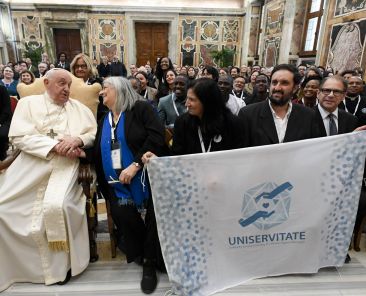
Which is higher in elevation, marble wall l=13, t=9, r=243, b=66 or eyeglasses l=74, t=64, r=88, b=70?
marble wall l=13, t=9, r=243, b=66

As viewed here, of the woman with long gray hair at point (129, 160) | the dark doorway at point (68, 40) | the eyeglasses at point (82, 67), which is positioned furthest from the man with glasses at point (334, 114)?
the dark doorway at point (68, 40)

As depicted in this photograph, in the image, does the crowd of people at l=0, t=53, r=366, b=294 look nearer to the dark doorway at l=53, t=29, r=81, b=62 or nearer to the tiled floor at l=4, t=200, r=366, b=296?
the tiled floor at l=4, t=200, r=366, b=296

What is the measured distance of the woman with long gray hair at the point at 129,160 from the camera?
2.23 metres

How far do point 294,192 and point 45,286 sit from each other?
1.96 metres

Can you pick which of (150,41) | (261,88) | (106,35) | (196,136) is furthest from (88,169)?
(150,41)

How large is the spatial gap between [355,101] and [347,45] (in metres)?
4.46

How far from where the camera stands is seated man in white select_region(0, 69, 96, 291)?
2.05 meters

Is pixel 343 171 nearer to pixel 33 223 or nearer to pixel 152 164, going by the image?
pixel 152 164

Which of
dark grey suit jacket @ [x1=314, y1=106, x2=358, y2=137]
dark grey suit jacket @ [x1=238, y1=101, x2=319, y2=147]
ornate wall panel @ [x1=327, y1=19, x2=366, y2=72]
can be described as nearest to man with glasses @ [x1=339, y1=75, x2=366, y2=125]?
dark grey suit jacket @ [x1=314, y1=106, x2=358, y2=137]

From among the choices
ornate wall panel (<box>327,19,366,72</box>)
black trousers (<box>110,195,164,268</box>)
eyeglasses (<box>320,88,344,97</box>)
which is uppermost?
ornate wall panel (<box>327,19,366,72</box>)

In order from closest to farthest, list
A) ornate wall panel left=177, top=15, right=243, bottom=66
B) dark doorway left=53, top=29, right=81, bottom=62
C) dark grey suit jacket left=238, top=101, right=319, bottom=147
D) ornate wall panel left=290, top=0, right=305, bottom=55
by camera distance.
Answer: dark grey suit jacket left=238, top=101, right=319, bottom=147
ornate wall panel left=290, top=0, right=305, bottom=55
dark doorway left=53, top=29, right=81, bottom=62
ornate wall panel left=177, top=15, right=243, bottom=66

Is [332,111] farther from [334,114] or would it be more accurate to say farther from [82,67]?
[82,67]

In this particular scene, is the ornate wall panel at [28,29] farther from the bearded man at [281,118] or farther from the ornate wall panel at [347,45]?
the bearded man at [281,118]

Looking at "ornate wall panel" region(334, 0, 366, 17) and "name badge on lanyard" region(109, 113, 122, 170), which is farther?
"ornate wall panel" region(334, 0, 366, 17)
